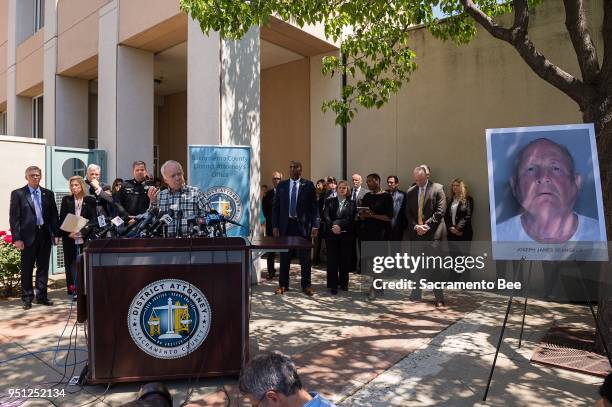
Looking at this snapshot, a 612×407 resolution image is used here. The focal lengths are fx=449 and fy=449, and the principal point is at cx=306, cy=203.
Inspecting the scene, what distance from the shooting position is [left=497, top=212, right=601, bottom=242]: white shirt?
3.95m

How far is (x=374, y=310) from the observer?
602cm

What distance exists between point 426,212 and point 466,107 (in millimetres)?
2786

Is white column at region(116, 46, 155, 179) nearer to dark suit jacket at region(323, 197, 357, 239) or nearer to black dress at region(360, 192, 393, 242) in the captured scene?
dark suit jacket at region(323, 197, 357, 239)

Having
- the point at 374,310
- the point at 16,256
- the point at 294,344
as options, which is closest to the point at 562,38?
the point at 374,310

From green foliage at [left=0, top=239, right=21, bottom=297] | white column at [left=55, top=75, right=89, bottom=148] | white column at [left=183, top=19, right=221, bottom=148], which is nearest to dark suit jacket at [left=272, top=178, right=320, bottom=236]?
white column at [left=183, top=19, right=221, bottom=148]

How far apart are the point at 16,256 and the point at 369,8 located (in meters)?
6.30

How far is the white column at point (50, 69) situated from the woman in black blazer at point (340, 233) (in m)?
8.27

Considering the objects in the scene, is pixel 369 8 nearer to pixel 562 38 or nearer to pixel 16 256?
pixel 562 38

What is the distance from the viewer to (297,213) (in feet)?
22.7

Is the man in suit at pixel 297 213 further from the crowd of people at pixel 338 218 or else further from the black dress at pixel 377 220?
the black dress at pixel 377 220

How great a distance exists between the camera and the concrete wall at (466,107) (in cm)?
735

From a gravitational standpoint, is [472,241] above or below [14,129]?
below

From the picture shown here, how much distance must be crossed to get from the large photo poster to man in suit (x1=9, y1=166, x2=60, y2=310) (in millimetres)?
5674

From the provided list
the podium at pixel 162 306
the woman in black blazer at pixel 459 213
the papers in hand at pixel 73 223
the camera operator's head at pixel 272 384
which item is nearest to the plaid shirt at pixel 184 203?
the podium at pixel 162 306
